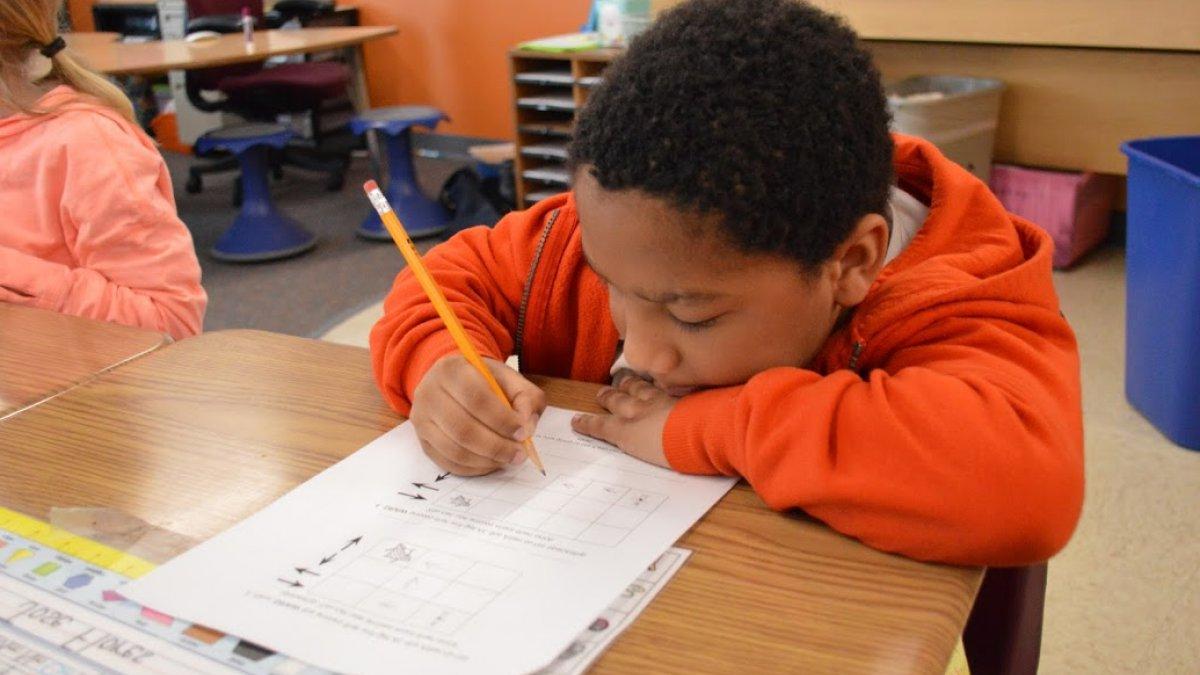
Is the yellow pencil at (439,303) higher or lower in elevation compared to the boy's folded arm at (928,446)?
higher

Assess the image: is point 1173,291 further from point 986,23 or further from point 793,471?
point 793,471

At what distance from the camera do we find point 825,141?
62cm

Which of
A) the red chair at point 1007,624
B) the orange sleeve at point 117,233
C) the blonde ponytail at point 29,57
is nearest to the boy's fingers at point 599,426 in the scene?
the red chair at point 1007,624

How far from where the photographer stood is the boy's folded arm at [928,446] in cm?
57

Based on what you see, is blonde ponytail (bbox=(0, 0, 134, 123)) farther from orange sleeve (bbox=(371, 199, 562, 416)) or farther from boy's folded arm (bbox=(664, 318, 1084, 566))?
boy's folded arm (bbox=(664, 318, 1084, 566))

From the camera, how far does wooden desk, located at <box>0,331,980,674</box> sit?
0.50m

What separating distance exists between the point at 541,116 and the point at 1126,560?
240cm

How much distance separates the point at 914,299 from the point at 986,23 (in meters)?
2.30

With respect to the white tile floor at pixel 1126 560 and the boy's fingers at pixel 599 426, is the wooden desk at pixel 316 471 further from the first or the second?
the white tile floor at pixel 1126 560

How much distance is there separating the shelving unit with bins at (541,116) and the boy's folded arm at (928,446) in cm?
266

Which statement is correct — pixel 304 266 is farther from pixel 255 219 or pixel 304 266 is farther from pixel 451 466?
pixel 451 466

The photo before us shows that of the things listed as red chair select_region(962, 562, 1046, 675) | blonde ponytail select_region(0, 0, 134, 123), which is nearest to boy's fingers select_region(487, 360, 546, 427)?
red chair select_region(962, 562, 1046, 675)

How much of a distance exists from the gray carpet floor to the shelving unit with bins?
1.45 feet

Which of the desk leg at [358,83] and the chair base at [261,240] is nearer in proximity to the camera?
the chair base at [261,240]
